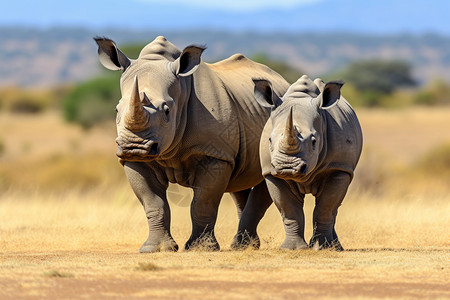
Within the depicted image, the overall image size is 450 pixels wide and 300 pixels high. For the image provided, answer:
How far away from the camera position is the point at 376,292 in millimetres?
8406

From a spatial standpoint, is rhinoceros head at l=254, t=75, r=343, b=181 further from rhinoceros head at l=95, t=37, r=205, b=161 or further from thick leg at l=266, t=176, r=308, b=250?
rhinoceros head at l=95, t=37, r=205, b=161

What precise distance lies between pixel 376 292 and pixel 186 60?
13.3 ft

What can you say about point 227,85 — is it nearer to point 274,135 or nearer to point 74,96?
point 274,135

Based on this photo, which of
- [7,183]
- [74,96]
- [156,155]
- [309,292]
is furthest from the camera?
[74,96]

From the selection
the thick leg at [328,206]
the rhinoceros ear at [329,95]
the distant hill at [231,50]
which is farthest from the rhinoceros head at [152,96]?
the distant hill at [231,50]

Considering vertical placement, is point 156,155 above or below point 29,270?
above

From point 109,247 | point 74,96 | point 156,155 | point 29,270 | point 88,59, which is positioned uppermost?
point 156,155

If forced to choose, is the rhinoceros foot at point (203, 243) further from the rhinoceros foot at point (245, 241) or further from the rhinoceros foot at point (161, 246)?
the rhinoceros foot at point (245, 241)

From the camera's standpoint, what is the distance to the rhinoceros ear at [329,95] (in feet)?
36.6

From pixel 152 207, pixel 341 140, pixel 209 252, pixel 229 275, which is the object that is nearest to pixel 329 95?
pixel 341 140

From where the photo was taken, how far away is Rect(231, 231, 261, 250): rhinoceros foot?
12.2m

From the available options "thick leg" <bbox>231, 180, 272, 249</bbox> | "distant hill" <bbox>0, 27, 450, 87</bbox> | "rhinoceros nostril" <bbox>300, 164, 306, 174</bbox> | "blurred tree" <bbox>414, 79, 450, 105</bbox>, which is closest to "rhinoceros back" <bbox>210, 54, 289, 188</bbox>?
"thick leg" <bbox>231, 180, 272, 249</bbox>

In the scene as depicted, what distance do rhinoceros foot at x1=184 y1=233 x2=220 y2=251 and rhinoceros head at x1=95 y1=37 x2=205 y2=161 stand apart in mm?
1106

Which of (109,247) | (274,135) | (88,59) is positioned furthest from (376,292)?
(88,59)
